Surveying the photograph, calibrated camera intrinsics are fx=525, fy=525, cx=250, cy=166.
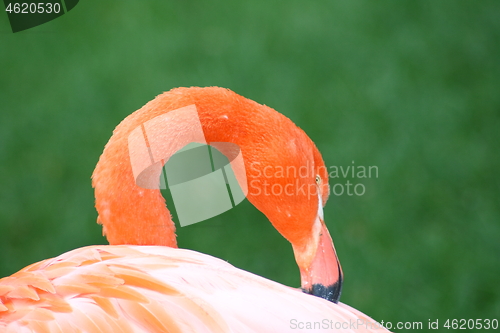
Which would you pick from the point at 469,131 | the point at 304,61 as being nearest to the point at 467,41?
the point at 469,131

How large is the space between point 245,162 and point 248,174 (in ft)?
0.13

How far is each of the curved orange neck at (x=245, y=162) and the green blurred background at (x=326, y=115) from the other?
1.16m

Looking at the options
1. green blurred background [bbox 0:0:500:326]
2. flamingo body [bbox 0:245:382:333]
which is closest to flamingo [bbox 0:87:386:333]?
flamingo body [bbox 0:245:382:333]

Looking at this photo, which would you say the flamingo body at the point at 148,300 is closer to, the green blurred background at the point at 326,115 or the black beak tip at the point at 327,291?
the black beak tip at the point at 327,291

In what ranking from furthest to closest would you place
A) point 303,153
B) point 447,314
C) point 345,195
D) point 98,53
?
point 98,53 → point 345,195 → point 447,314 → point 303,153

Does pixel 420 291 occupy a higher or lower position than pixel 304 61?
lower

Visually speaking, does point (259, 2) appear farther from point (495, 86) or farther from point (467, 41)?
point (495, 86)

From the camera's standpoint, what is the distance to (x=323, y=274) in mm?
1628

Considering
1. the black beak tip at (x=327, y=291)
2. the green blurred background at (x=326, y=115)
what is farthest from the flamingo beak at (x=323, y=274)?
the green blurred background at (x=326, y=115)

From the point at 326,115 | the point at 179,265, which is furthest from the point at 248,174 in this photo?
the point at 326,115

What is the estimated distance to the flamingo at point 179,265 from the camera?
4.09 feet

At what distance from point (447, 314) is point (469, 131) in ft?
3.87

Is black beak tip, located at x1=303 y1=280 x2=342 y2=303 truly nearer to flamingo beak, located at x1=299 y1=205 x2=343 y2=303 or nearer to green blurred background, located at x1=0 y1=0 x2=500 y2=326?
flamingo beak, located at x1=299 y1=205 x2=343 y2=303

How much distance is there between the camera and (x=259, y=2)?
3.72 metres
